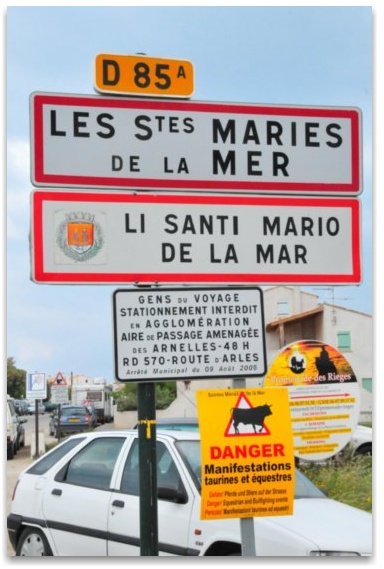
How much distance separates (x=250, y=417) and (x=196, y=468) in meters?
2.80

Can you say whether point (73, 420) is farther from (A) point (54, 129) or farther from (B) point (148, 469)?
(A) point (54, 129)

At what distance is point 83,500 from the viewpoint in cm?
672

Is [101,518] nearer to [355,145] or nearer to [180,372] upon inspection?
[180,372]

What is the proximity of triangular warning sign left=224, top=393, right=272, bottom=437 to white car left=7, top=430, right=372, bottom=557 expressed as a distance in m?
2.06

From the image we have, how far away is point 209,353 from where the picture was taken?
12.1ft

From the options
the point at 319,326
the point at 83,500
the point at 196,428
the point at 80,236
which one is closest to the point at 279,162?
the point at 80,236

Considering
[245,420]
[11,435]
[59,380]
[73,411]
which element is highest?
[245,420]

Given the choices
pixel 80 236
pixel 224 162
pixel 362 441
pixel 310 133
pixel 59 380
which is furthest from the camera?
pixel 59 380

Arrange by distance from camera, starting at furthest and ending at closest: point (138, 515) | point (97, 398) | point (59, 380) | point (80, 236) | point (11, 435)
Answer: point (97, 398), point (59, 380), point (11, 435), point (138, 515), point (80, 236)

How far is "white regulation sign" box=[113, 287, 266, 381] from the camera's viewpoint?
3670 millimetres

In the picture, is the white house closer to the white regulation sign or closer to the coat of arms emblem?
the white regulation sign

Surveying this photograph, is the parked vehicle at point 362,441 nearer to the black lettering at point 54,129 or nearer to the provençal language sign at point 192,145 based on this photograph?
the provençal language sign at point 192,145

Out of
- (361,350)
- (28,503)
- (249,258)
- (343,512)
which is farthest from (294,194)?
(361,350)

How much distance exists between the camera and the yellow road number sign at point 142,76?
12.5ft
